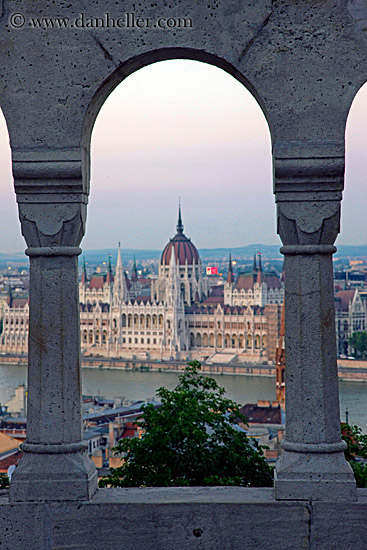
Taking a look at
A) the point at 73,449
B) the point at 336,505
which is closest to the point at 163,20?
the point at 73,449

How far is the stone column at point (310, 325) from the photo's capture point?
7.31 ft

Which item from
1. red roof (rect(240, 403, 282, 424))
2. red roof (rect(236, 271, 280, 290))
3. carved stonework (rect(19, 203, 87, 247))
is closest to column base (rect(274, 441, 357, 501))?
carved stonework (rect(19, 203, 87, 247))

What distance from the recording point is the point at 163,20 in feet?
7.34

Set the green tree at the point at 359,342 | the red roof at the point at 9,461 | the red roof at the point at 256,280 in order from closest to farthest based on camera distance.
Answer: the red roof at the point at 9,461 → the green tree at the point at 359,342 → the red roof at the point at 256,280

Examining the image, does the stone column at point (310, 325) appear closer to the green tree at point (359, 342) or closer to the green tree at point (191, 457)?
the green tree at point (191, 457)

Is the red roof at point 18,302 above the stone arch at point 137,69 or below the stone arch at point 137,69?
above

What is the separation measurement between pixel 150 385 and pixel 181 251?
2584cm

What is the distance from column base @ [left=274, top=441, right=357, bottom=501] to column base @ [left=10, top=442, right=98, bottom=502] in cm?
49

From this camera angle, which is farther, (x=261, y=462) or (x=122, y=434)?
(x=122, y=434)

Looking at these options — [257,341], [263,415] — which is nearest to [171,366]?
[257,341]

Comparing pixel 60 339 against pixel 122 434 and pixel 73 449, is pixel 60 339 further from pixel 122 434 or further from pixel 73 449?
pixel 122 434

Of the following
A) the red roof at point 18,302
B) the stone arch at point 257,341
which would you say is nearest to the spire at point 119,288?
the red roof at point 18,302

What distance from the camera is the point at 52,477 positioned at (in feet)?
7.34

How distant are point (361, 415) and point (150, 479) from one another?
21.5 metres
